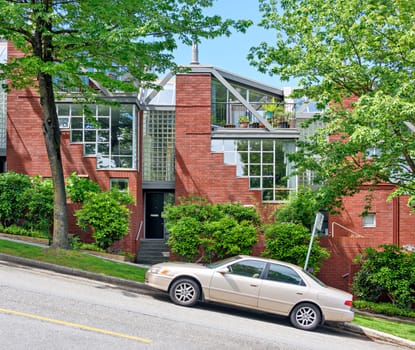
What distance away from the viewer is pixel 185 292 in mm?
11391

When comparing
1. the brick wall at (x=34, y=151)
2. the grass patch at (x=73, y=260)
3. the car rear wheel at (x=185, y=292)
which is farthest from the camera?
the brick wall at (x=34, y=151)

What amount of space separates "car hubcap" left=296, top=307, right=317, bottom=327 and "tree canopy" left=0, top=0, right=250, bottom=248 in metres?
6.80

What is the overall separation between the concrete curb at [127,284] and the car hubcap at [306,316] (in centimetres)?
108

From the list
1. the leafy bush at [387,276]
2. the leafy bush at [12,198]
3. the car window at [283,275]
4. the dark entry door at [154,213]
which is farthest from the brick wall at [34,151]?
the car window at [283,275]

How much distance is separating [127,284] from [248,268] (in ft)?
9.88

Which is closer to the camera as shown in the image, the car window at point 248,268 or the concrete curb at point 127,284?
the car window at point 248,268

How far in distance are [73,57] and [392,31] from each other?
27.2ft

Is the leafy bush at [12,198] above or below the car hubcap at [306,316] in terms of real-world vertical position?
above

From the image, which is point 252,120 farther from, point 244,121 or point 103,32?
point 103,32

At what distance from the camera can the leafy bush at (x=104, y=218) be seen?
16938 millimetres

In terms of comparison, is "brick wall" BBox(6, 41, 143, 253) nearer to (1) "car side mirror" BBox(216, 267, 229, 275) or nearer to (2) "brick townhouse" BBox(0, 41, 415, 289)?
(2) "brick townhouse" BBox(0, 41, 415, 289)

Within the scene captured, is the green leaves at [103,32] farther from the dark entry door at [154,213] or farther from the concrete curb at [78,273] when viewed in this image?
the dark entry door at [154,213]

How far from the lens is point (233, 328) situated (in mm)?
10125

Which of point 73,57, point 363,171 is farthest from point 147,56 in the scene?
point 363,171
